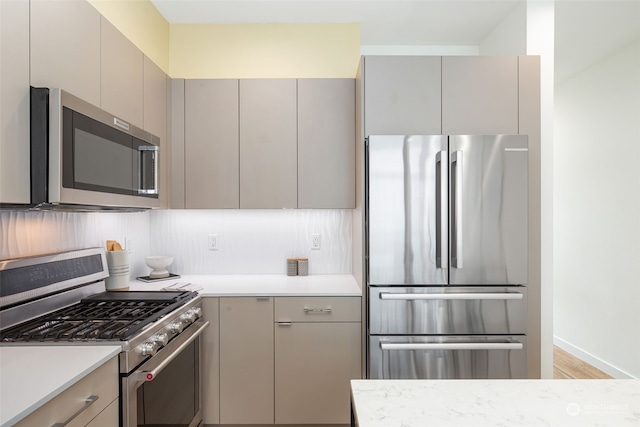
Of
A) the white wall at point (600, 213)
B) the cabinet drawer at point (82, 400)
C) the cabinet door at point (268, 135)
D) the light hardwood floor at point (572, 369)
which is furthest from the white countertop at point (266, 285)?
the white wall at point (600, 213)

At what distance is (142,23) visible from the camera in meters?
2.36

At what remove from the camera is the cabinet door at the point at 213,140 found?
2.54 m

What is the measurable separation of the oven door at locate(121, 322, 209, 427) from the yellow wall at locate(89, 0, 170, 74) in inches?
69.0

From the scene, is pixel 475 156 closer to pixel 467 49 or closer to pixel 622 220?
pixel 467 49

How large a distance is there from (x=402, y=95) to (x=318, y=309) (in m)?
1.37

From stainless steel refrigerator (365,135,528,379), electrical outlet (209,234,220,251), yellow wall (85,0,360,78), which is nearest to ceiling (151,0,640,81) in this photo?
yellow wall (85,0,360,78)

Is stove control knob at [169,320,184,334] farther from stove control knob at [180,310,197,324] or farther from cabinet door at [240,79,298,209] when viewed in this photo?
cabinet door at [240,79,298,209]

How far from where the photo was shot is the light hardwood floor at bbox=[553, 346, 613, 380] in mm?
3191

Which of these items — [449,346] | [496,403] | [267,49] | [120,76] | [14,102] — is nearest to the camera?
[496,403]

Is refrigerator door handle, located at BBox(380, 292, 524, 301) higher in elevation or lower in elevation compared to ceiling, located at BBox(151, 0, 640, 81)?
lower

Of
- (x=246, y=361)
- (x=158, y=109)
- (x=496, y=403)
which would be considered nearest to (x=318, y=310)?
(x=246, y=361)

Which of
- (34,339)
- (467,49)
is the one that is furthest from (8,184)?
(467,49)

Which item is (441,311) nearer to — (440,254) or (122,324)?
(440,254)

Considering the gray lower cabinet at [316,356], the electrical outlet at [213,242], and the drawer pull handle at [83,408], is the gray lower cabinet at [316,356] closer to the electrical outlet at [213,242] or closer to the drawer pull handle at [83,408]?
the electrical outlet at [213,242]
